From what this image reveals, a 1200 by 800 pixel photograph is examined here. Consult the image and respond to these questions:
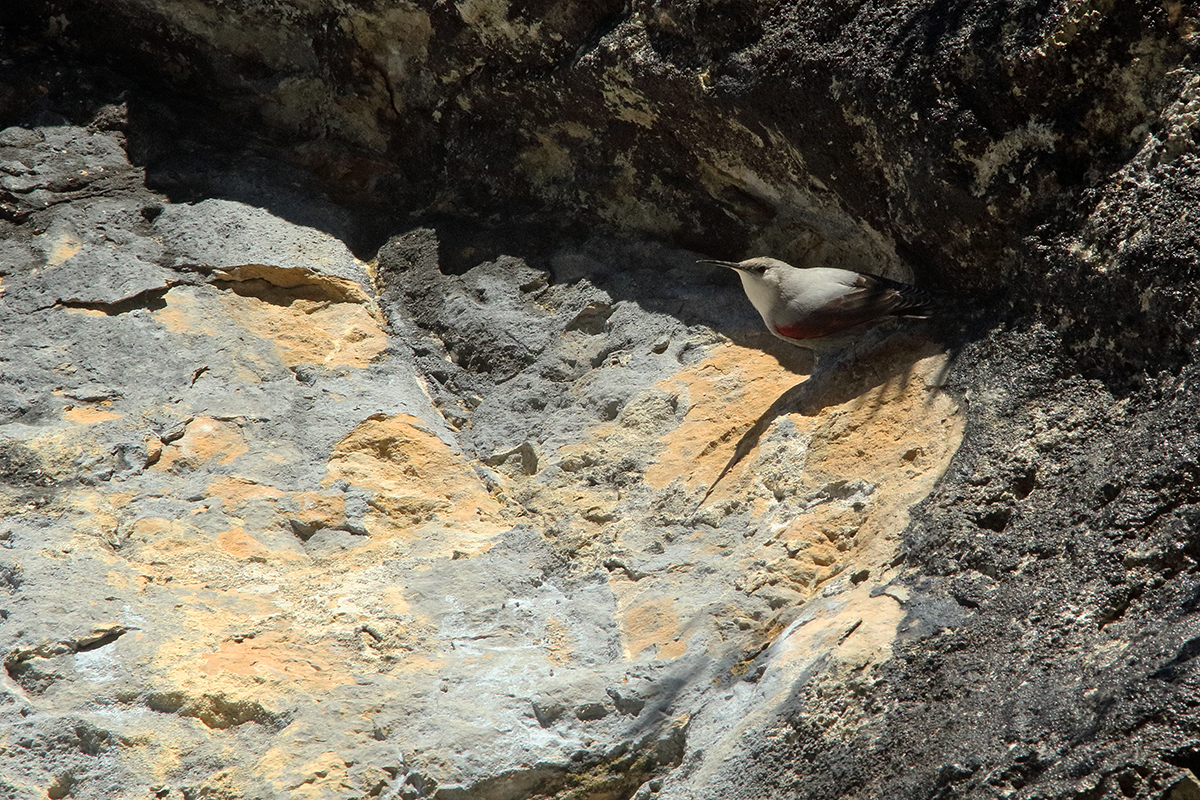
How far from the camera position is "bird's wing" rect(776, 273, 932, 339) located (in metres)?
3.24

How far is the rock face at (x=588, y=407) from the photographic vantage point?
2283mm

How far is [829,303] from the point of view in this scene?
330 cm

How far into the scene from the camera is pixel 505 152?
4.02 m

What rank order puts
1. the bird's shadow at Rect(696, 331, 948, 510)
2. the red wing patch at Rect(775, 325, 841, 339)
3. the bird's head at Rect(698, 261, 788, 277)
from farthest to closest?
the bird's head at Rect(698, 261, 788, 277) → the red wing patch at Rect(775, 325, 841, 339) → the bird's shadow at Rect(696, 331, 948, 510)

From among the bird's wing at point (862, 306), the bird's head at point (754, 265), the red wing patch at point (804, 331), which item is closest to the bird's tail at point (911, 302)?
the bird's wing at point (862, 306)

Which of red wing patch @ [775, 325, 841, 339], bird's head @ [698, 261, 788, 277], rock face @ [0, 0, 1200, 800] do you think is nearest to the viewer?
rock face @ [0, 0, 1200, 800]

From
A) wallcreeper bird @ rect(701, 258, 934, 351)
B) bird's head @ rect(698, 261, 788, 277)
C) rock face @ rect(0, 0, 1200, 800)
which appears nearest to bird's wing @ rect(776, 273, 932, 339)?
wallcreeper bird @ rect(701, 258, 934, 351)

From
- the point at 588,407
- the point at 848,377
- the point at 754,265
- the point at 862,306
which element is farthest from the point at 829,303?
the point at 588,407

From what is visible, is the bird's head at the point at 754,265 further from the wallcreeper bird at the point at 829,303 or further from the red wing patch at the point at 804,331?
the red wing patch at the point at 804,331

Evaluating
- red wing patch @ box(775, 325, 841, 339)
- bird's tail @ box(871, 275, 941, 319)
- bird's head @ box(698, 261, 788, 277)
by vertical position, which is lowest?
Answer: bird's tail @ box(871, 275, 941, 319)

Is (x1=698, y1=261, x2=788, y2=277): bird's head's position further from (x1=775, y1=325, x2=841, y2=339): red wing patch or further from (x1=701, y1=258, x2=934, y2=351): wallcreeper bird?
(x1=775, y1=325, x2=841, y2=339): red wing patch

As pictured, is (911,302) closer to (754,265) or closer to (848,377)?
(848,377)

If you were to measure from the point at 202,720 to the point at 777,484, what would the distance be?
162 centimetres

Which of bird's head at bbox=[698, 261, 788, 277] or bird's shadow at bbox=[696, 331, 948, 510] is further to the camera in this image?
bird's head at bbox=[698, 261, 788, 277]
